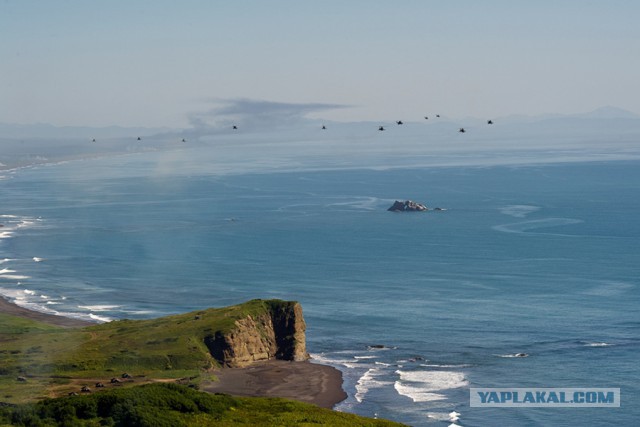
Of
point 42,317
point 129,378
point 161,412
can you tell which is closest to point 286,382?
point 129,378

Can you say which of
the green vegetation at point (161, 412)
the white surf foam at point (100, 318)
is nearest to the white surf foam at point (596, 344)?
the green vegetation at point (161, 412)

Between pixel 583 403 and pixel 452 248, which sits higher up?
pixel 452 248

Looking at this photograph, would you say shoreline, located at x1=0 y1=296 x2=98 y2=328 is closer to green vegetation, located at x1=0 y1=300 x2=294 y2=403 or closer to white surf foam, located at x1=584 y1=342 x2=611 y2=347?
green vegetation, located at x1=0 y1=300 x2=294 y2=403

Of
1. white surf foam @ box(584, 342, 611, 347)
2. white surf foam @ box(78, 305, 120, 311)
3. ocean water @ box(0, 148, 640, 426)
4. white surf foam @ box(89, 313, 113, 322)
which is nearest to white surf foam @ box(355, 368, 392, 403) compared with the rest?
ocean water @ box(0, 148, 640, 426)

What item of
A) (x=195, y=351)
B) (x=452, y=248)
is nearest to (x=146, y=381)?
(x=195, y=351)

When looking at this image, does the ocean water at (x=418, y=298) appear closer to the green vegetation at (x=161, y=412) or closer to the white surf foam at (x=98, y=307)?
the white surf foam at (x=98, y=307)

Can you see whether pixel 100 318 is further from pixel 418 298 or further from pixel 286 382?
pixel 418 298

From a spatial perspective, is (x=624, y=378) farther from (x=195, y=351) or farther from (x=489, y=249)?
(x=489, y=249)
